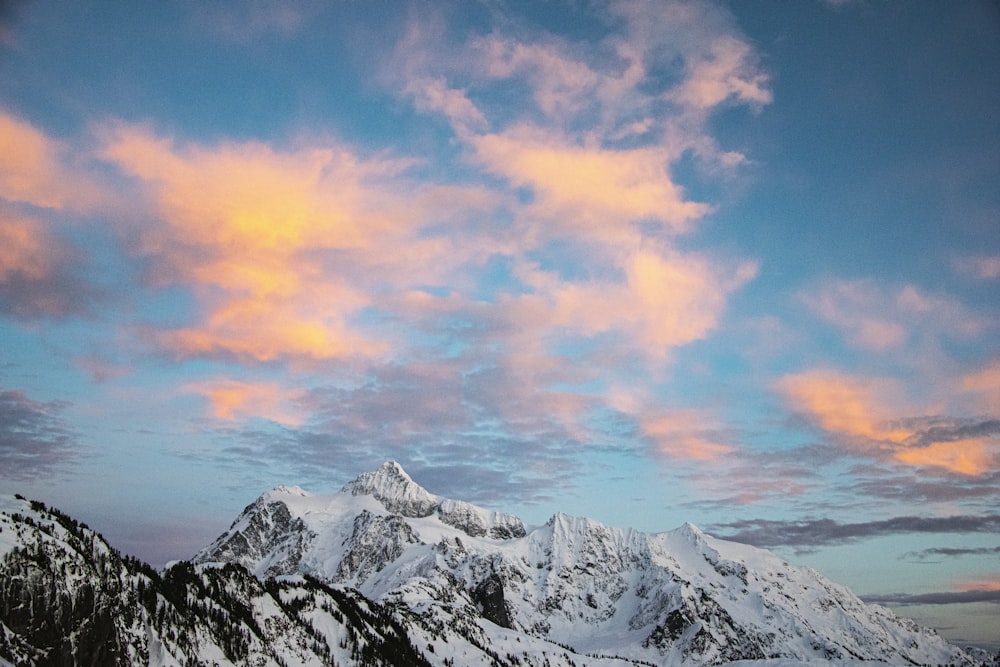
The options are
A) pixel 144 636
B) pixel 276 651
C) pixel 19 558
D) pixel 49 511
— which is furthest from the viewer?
pixel 276 651

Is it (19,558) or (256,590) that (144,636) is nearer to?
(19,558)

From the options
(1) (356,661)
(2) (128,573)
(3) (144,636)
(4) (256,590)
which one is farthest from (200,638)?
(1) (356,661)

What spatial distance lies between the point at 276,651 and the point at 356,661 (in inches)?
1482

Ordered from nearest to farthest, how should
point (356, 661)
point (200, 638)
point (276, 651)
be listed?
point (200, 638) < point (276, 651) < point (356, 661)

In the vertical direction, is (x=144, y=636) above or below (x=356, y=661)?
above

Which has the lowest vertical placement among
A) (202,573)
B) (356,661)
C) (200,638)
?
(356,661)

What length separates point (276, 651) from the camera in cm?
14775

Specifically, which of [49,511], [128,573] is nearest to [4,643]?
[49,511]

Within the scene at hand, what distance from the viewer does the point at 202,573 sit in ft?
486

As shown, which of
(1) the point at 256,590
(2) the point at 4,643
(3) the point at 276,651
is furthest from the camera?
(1) the point at 256,590

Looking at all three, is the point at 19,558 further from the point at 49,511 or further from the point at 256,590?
the point at 256,590

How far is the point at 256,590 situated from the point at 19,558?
9157cm

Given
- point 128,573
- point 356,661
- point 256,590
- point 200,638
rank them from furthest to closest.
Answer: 1. point 356,661
2. point 256,590
3. point 200,638
4. point 128,573

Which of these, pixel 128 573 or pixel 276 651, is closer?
pixel 128 573
